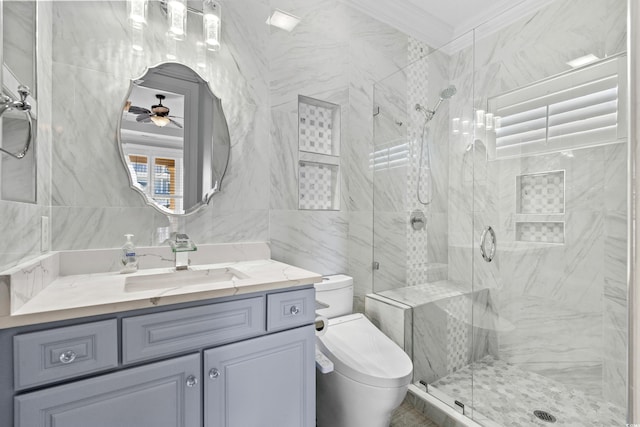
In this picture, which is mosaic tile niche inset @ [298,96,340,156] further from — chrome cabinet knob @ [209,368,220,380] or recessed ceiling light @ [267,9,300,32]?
chrome cabinet knob @ [209,368,220,380]

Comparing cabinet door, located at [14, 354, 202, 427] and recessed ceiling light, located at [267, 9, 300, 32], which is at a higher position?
recessed ceiling light, located at [267, 9, 300, 32]

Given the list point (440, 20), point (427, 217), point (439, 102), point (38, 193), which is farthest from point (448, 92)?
point (38, 193)

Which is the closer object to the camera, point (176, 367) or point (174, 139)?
point (176, 367)

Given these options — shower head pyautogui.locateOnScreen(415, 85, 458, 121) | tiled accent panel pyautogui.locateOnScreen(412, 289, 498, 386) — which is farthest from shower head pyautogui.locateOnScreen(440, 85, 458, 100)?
tiled accent panel pyautogui.locateOnScreen(412, 289, 498, 386)

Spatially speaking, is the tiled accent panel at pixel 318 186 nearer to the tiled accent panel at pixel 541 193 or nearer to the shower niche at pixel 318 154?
the shower niche at pixel 318 154

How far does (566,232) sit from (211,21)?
7.60 ft

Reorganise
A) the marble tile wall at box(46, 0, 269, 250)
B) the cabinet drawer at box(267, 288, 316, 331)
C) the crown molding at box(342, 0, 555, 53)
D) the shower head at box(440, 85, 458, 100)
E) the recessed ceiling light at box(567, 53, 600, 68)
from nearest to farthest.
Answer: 1. the cabinet drawer at box(267, 288, 316, 331)
2. the marble tile wall at box(46, 0, 269, 250)
3. the recessed ceiling light at box(567, 53, 600, 68)
4. the shower head at box(440, 85, 458, 100)
5. the crown molding at box(342, 0, 555, 53)

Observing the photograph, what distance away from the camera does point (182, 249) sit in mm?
1383

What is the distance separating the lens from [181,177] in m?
1.52

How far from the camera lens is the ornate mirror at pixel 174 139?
1415 mm

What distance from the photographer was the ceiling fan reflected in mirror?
141 centimetres

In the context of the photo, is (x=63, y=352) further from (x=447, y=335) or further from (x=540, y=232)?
(x=540, y=232)

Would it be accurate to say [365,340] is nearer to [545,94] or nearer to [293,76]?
[293,76]

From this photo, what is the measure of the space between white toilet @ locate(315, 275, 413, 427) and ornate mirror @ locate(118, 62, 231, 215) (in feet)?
3.08
